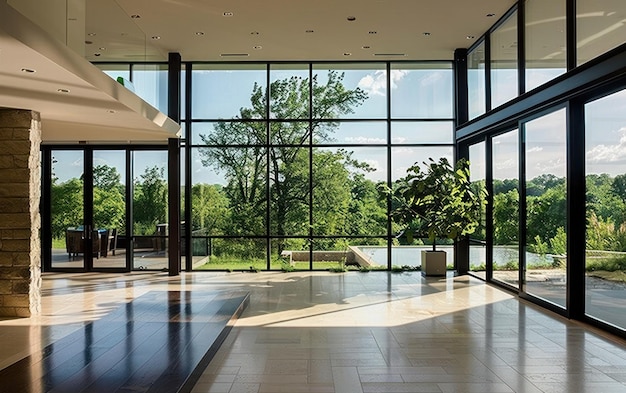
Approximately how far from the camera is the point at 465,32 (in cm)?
995

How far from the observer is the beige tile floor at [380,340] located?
4484 mm

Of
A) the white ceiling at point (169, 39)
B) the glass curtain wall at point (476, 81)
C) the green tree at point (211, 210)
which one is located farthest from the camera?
the green tree at point (211, 210)

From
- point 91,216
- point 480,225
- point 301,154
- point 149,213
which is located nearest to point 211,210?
point 149,213

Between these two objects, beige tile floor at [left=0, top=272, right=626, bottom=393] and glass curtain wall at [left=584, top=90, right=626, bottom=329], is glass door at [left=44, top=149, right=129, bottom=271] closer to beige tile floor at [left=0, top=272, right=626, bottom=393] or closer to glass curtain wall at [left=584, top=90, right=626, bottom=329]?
beige tile floor at [left=0, top=272, right=626, bottom=393]

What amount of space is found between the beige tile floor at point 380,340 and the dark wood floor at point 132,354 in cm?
24

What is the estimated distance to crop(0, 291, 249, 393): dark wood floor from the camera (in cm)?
390

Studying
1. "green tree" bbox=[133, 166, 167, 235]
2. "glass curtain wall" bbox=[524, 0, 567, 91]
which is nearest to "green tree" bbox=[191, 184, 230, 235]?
"green tree" bbox=[133, 166, 167, 235]

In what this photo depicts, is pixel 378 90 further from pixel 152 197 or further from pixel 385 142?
pixel 152 197

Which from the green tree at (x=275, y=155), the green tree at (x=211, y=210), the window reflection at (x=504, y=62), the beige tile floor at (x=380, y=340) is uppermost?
the window reflection at (x=504, y=62)

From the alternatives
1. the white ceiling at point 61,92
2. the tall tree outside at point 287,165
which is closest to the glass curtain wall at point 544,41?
the tall tree outside at point 287,165

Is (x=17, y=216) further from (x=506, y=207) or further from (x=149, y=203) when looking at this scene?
(x=506, y=207)

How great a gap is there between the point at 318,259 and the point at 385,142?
2.90 metres

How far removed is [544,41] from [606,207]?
2.72 metres

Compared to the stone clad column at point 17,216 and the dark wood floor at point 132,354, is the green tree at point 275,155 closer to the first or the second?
the stone clad column at point 17,216
